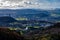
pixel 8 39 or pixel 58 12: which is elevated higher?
pixel 58 12

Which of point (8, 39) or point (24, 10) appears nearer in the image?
point (8, 39)

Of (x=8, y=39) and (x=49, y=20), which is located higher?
(x=49, y=20)

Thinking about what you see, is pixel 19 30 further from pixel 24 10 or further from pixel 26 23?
pixel 24 10

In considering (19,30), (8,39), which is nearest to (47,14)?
(19,30)

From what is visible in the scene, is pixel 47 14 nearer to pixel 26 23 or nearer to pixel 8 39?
pixel 26 23

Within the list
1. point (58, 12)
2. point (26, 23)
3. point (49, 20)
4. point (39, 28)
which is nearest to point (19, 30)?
point (26, 23)

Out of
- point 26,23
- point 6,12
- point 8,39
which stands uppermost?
point 6,12

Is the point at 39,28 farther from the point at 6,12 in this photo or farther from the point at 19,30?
the point at 6,12

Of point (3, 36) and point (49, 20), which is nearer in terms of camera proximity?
point (3, 36)
